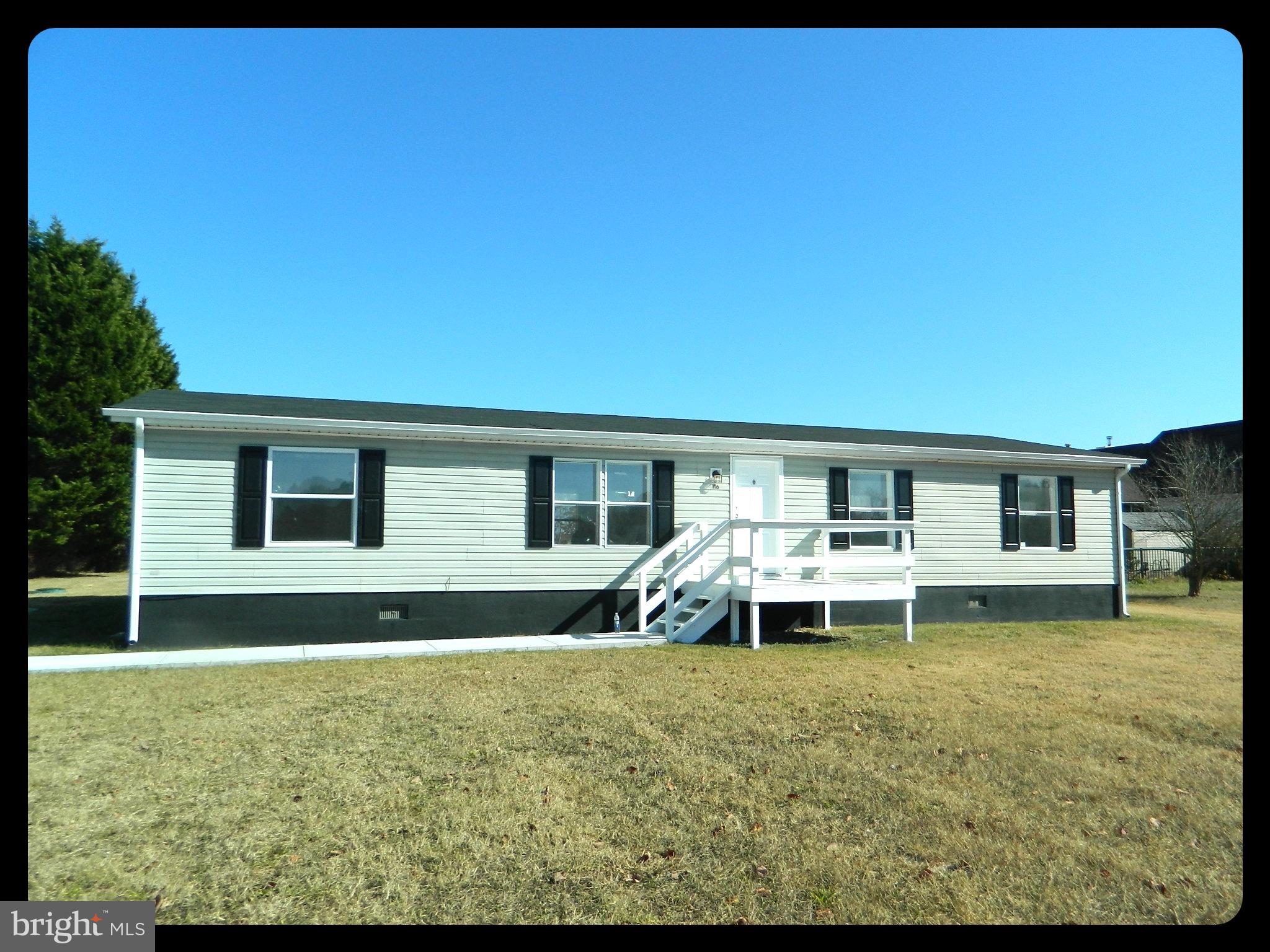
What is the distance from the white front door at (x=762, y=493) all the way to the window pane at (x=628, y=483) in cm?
151

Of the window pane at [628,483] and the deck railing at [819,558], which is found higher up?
the window pane at [628,483]

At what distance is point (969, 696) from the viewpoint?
Answer: 23.5 feet

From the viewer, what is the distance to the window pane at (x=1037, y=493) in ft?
48.3

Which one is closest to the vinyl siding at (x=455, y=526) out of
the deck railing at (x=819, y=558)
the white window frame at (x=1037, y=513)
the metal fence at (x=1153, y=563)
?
the white window frame at (x=1037, y=513)

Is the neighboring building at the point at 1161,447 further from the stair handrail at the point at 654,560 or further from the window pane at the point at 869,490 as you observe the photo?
the stair handrail at the point at 654,560

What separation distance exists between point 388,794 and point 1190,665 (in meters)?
9.27

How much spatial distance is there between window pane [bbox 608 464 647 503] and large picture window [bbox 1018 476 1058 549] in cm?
740

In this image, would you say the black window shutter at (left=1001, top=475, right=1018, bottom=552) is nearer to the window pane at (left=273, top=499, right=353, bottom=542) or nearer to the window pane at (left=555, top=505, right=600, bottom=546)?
the window pane at (left=555, top=505, right=600, bottom=546)

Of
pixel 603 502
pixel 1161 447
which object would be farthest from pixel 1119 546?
pixel 1161 447

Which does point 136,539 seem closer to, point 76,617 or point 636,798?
point 76,617

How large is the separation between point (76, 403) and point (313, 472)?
1609cm

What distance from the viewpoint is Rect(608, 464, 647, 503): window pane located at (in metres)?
12.2
